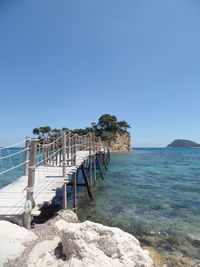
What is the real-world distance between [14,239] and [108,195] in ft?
35.7

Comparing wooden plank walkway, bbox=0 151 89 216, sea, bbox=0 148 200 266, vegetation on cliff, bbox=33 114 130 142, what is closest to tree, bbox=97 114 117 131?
vegetation on cliff, bbox=33 114 130 142

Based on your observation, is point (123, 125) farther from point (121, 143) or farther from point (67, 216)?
point (67, 216)

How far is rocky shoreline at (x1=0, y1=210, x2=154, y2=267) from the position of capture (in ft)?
15.0

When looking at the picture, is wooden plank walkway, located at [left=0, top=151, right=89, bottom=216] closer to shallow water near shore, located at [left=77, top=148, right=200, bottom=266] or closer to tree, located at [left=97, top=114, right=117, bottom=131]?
shallow water near shore, located at [left=77, top=148, right=200, bottom=266]

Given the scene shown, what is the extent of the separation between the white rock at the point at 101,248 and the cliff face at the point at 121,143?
71942mm

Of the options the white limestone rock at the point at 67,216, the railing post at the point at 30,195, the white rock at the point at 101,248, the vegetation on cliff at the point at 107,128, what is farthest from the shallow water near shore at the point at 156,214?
the vegetation on cliff at the point at 107,128

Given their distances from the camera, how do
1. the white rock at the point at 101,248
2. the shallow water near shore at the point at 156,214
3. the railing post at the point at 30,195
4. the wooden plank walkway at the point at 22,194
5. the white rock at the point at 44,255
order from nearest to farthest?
1. the white rock at the point at 101,248
2. the white rock at the point at 44,255
3. the railing post at the point at 30,195
4. the wooden plank walkway at the point at 22,194
5. the shallow water near shore at the point at 156,214

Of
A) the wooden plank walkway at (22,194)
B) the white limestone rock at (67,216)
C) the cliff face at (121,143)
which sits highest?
the cliff face at (121,143)

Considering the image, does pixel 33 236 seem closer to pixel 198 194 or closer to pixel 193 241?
pixel 193 241

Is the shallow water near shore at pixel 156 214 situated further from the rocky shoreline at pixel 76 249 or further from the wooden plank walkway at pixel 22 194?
the rocky shoreline at pixel 76 249

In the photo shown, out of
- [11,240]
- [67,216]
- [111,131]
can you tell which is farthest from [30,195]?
[111,131]

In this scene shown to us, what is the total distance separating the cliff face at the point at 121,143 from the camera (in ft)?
257

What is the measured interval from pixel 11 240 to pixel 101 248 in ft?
6.15

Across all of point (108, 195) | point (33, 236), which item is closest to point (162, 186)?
point (108, 195)
